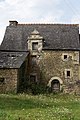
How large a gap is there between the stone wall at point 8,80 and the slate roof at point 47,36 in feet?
19.0

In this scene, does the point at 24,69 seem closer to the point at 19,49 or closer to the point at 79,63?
the point at 19,49

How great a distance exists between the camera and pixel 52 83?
39625 millimetres

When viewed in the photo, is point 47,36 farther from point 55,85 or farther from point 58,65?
point 55,85

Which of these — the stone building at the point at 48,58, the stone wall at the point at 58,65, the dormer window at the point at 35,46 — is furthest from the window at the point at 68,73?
the dormer window at the point at 35,46

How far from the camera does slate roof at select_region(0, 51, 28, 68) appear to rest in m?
35.2

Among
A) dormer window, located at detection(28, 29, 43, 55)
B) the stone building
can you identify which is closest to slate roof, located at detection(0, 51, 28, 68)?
the stone building

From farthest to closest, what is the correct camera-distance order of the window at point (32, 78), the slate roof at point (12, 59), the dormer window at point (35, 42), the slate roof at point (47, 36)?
1. the slate roof at point (47, 36)
2. the dormer window at point (35, 42)
3. the window at point (32, 78)
4. the slate roof at point (12, 59)

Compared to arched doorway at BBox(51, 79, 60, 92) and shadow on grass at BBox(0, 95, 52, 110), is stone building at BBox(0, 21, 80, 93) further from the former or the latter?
shadow on grass at BBox(0, 95, 52, 110)

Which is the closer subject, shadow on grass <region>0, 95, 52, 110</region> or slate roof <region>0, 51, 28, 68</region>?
shadow on grass <region>0, 95, 52, 110</region>

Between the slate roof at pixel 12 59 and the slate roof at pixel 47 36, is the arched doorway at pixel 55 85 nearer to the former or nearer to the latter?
the slate roof at pixel 47 36

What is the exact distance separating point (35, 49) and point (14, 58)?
13.3 ft

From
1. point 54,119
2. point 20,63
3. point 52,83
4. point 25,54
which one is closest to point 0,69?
point 20,63

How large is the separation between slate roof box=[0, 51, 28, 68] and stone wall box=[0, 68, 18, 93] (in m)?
0.55

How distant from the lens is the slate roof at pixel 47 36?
40.1 m
